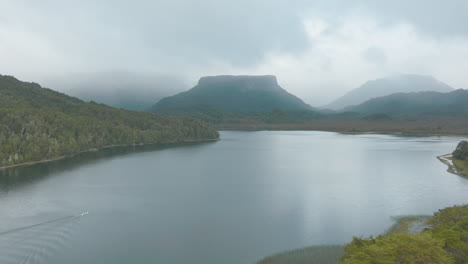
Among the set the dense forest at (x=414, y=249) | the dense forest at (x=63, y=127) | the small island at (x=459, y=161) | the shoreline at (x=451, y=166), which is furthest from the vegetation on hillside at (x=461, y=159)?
the dense forest at (x=63, y=127)

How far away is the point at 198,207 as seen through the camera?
44031 mm

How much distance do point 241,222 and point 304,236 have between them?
7867 mm

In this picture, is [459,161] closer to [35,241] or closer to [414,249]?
[414,249]

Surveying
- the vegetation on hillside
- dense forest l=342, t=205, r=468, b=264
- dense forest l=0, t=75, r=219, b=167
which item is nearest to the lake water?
the vegetation on hillside

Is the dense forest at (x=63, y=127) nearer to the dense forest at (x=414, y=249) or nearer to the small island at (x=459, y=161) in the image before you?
the dense forest at (x=414, y=249)

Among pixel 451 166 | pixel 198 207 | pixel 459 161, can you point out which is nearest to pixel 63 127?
pixel 198 207

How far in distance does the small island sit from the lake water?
2726 millimetres

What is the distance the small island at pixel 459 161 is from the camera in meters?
71.8

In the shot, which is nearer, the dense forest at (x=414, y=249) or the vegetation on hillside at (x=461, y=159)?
the dense forest at (x=414, y=249)

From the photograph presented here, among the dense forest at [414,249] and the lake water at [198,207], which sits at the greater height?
the dense forest at [414,249]

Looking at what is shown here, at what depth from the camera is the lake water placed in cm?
2998

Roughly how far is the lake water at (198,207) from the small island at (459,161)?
2.73m

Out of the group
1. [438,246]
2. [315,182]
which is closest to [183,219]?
[438,246]

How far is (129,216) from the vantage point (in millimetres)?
39281
